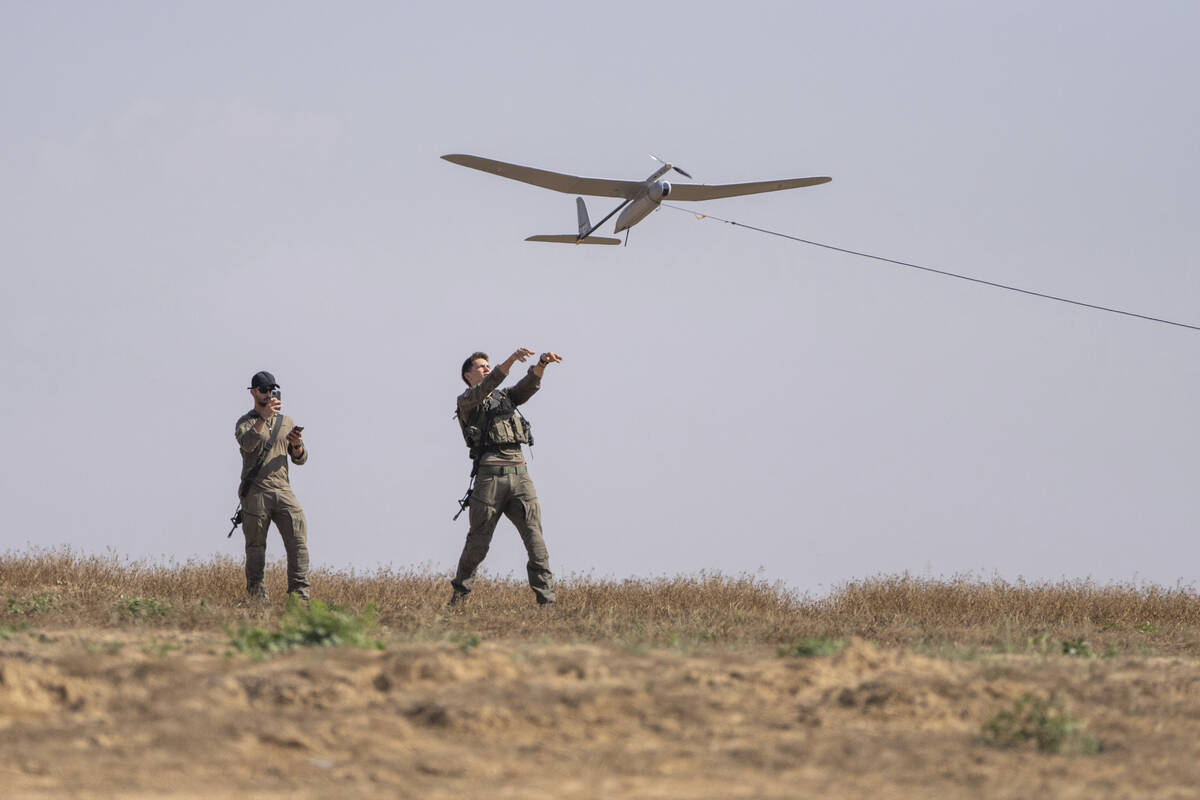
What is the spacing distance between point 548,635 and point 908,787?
15.5ft

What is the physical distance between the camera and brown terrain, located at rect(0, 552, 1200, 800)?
5.31m

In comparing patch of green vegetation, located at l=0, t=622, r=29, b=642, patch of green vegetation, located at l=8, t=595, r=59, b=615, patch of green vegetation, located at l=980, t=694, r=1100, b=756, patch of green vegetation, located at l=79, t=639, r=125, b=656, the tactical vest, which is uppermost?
the tactical vest

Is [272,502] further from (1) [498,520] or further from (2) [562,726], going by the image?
(2) [562,726]

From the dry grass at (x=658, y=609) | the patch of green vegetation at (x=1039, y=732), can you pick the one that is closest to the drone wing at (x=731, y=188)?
the dry grass at (x=658, y=609)

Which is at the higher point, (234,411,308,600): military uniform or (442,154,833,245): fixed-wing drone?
(442,154,833,245): fixed-wing drone

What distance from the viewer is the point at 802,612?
13.5 m

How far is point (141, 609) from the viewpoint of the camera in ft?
36.5

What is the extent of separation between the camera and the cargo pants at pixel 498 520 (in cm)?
1176

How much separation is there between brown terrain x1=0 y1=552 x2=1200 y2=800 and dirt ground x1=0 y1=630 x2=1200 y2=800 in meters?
0.01

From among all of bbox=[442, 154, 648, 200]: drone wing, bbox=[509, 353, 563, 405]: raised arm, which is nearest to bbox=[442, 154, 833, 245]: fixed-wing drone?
bbox=[442, 154, 648, 200]: drone wing

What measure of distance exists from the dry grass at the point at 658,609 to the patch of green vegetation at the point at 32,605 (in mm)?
18

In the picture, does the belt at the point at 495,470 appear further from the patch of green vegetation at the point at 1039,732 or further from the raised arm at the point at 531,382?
the patch of green vegetation at the point at 1039,732

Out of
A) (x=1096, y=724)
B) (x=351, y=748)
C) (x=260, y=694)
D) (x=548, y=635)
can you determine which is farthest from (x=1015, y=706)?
(x=548, y=635)

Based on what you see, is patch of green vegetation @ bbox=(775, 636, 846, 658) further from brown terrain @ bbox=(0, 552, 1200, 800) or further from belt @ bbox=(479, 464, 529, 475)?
belt @ bbox=(479, 464, 529, 475)
